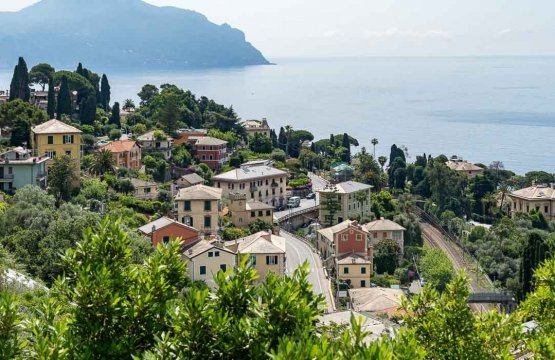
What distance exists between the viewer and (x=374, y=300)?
89.7ft

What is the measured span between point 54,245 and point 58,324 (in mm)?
14071

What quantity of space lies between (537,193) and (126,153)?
26.2m

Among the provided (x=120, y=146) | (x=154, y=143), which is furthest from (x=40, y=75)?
(x=120, y=146)

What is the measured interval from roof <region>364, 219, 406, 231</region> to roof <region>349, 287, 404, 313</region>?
935 cm

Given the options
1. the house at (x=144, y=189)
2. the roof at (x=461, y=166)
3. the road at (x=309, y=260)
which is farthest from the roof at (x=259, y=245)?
the roof at (x=461, y=166)

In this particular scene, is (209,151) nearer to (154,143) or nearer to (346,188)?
(154,143)

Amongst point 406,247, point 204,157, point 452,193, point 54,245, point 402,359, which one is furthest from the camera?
point 452,193

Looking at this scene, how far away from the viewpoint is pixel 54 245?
20.7 m

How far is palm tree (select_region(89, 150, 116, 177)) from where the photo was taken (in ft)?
118

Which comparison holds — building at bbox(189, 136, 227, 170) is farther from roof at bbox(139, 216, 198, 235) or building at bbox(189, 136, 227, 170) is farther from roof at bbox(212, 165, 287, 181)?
roof at bbox(139, 216, 198, 235)

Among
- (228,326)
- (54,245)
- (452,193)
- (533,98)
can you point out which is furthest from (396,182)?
(533,98)

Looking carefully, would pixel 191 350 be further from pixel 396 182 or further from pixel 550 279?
pixel 396 182

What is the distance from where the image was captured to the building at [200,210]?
109ft

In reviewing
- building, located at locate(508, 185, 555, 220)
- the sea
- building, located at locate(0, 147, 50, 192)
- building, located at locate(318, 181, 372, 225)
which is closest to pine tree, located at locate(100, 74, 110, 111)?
building, located at locate(318, 181, 372, 225)
